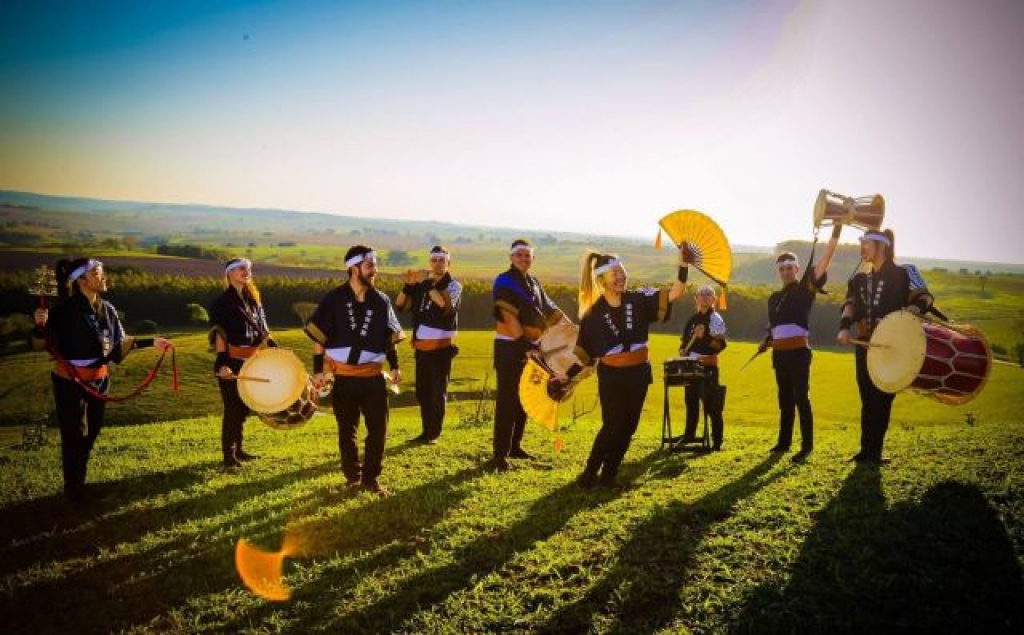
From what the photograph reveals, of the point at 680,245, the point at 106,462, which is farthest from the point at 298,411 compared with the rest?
the point at 680,245

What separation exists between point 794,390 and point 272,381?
25.3 ft

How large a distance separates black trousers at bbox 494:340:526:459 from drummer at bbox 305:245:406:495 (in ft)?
6.20

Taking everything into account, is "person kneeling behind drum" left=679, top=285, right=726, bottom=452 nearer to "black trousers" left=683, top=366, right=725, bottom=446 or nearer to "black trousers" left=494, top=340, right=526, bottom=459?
"black trousers" left=683, top=366, right=725, bottom=446

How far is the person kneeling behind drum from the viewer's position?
10.2m

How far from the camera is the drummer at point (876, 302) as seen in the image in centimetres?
805

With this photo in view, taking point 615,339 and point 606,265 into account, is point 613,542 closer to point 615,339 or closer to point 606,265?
point 615,339

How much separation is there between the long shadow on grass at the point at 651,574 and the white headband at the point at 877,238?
3840mm

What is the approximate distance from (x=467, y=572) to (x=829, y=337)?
60.9 metres

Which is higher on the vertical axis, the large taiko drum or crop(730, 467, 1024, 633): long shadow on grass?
the large taiko drum

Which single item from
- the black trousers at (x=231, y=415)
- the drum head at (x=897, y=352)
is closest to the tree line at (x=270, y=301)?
the black trousers at (x=231, y=415)

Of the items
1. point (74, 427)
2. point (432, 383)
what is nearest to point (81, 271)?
point (74, 427)

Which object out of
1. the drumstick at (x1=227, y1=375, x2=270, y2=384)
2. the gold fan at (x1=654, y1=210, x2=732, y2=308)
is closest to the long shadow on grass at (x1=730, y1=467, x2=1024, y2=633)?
the gold fan at (x1=654, y1=210, x2=732, y2=308)

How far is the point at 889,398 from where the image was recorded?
825 cm

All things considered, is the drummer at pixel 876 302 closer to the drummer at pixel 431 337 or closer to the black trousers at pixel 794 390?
the black trousers at pixel 794 390
